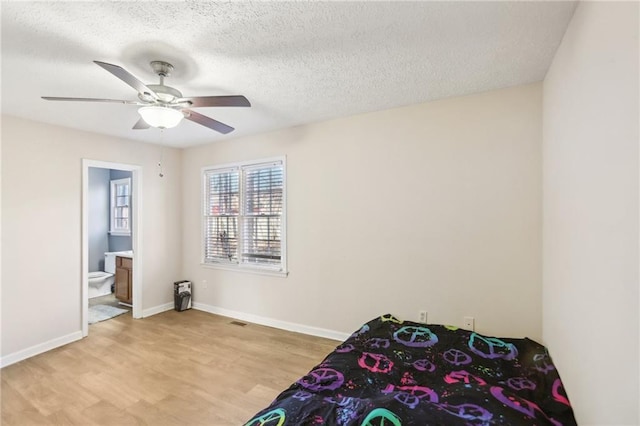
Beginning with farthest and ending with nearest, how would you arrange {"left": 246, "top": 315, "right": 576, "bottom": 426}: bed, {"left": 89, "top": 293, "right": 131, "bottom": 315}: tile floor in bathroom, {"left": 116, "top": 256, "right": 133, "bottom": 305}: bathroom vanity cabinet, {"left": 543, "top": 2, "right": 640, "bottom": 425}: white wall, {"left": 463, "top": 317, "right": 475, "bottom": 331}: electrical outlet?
{"left": 89, "top": 293, "right": 131, "bottom": 315}: tile floor in bathroom < {"left": 116, "top": 256, "right": 133, "bottom": 305}: bathroom vanity cabinet < {"left": 463, "top": 317, "right": 475, "bottom": 331}: electrical outlet < {"left": 246, "top": 315, "right": 576, "bottom": 426}: bed < {"left": 543, "top": 2, "right": 640, "bottom": 425}: white wall

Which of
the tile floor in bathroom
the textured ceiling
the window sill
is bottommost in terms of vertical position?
the tile floor in bathroom

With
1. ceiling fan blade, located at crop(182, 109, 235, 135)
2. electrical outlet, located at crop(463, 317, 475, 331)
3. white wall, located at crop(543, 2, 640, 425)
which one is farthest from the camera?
electrical outlet, located at crop(463, 317, 475, 331)

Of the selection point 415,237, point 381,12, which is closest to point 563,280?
point 415,237

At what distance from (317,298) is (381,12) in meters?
2.94

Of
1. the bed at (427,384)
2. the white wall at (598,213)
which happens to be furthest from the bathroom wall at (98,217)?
the white wall at (598,213)

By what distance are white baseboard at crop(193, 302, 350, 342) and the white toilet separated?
2078 mm

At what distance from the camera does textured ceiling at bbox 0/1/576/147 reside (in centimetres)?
164

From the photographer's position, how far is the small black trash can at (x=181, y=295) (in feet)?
15.1

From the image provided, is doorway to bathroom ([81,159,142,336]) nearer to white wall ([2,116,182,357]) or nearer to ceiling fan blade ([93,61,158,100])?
white wall ([2,116,182,357])

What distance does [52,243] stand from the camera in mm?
3447

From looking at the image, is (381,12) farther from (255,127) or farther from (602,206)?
(255,127)

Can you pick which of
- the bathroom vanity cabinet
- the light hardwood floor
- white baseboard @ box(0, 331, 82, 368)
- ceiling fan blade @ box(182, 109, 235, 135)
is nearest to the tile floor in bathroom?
the bathroom vanity cabinet

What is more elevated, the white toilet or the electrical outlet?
the electrical outlet

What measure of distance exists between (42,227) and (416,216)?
4.11 meters
